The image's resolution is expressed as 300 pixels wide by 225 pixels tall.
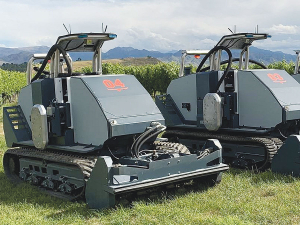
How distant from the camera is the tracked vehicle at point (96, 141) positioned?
263 inches

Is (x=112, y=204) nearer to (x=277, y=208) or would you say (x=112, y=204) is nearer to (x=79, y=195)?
(x=79, y=195)

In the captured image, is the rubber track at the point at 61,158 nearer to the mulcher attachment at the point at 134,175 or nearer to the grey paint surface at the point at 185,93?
the mulcher attachment at the point at 134,175

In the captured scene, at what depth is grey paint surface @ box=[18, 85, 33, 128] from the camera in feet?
28.8

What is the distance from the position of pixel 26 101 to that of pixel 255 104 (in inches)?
188

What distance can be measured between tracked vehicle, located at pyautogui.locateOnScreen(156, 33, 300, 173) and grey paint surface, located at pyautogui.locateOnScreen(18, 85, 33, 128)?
3506mm

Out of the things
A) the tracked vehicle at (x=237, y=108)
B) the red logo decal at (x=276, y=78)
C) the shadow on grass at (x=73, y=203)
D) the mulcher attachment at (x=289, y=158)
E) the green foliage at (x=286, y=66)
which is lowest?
the shadow on grass at (x=73, y=203)

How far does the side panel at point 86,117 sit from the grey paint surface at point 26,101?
1286 millimetres

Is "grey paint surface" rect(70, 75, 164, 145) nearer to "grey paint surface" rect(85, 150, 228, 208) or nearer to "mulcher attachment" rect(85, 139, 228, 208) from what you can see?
"mulcher attachment" rect(85, 139, 228, 208)

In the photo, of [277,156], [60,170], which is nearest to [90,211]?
[60,170]

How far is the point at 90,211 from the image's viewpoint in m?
6.61

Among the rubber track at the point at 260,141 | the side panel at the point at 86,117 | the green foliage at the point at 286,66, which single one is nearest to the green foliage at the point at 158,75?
the green foliage at the point at 286,66

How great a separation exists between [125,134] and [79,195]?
1212mm

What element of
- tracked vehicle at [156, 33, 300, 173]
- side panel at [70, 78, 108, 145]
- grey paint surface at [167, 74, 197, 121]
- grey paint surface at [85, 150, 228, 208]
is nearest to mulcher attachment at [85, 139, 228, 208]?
grey paint surface at [85, 150, 228, 208]

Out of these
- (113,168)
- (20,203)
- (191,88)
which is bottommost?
(20,203)
